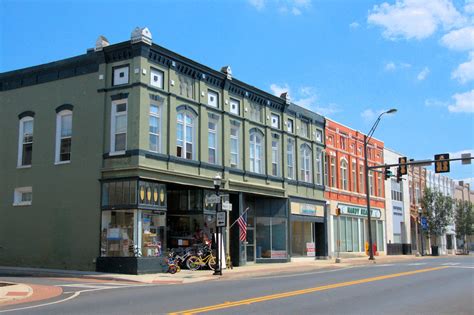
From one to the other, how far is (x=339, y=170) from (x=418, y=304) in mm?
29214

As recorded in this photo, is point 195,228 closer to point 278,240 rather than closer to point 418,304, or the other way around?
point 278,240

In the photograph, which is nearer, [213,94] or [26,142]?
[26,142]

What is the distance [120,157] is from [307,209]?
53.8 ft

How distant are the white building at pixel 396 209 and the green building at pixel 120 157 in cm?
2228

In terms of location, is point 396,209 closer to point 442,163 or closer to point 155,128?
point 442,163

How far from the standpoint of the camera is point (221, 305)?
1227 cm

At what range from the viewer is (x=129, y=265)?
22.4m

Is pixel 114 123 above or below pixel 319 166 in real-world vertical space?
above

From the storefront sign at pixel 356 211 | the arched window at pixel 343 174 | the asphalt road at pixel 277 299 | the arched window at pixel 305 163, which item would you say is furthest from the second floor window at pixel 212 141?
the arched window at pixel 343 174

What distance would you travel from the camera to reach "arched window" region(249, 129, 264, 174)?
31458 mm

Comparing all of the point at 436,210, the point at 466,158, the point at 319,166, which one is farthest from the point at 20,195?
the point at 436,210

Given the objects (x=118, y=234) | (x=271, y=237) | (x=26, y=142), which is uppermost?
(x=26, y=142)

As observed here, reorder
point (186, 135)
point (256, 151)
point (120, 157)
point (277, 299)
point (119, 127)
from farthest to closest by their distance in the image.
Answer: point (256, 151) → point (186, 135) → point (119, 127) → point (120, 157) → point (277, 299)

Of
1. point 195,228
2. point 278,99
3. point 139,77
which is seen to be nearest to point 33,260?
point 195,228
